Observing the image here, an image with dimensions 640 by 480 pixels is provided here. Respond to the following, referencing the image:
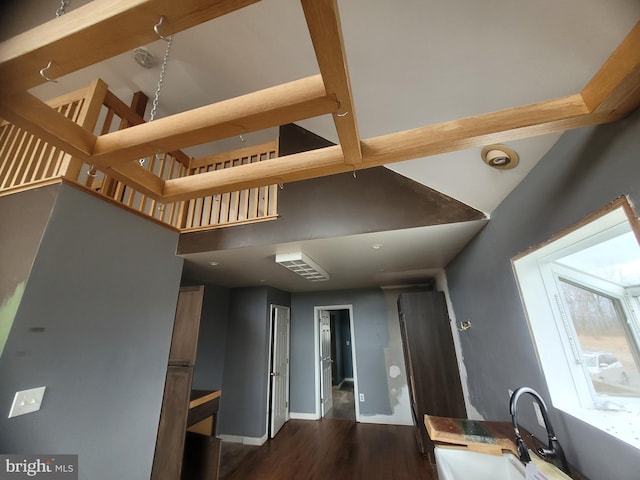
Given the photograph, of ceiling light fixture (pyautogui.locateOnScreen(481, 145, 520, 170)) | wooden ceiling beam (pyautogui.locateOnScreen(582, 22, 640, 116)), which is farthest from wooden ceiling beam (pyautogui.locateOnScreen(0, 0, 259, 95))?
ceiling light fixture (pyautogui.locateOnScreen(481, 145, 520, 170))

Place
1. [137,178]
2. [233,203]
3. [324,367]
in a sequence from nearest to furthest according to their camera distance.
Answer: [137,178]
[233,203]
[324,367]

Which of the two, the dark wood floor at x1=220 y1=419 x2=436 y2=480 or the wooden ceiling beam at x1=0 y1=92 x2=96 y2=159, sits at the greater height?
the wooden ceiling beam at x1=0 y1=92 x2=96 y2=159

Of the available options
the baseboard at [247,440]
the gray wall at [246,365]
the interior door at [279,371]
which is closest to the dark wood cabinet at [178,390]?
the gray wall at [246,365]

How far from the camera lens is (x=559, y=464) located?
1.19 metres

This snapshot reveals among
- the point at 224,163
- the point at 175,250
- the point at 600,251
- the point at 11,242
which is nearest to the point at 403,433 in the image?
the point at 600,251

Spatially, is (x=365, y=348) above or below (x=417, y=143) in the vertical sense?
below

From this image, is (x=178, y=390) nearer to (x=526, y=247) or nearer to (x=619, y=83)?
(x=526, y=247)

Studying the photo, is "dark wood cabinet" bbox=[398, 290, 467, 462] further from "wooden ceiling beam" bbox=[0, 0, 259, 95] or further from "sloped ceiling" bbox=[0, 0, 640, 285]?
"wooden ceiling beam" bbox=[0, 0, 259, 95]

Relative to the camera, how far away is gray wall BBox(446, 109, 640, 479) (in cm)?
92

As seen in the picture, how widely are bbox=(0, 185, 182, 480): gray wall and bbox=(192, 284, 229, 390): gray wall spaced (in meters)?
1.64

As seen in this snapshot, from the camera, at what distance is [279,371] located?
429 cm

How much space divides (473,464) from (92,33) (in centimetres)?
243

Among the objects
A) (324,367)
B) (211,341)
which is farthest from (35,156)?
(324,367)

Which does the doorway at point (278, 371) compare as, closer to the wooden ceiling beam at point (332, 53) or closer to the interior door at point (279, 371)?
the interior door at point (279, 371)
